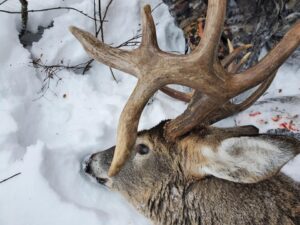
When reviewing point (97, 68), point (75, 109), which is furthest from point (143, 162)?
point (97, 68)

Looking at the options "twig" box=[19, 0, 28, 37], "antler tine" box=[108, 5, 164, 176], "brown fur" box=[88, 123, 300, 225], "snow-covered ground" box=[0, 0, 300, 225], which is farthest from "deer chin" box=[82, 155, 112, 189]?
"twig" box=[19, 0, 28, 37]

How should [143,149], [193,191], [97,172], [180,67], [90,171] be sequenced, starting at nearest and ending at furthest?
1. [180,67]
2. [193,191]
3. [143,149]
4. [97,172]
5. [90,171]

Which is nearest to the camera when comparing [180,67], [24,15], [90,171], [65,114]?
[180,67]

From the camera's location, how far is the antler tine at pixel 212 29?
110 inches

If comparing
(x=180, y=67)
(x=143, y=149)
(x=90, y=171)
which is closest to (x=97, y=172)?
(x=90, y=171)

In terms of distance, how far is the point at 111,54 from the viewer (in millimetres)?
3145

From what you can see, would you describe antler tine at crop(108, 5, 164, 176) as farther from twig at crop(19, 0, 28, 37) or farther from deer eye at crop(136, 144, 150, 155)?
twig at crop(19, 0, 28, 37)

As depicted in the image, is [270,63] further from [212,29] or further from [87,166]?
[87,166]

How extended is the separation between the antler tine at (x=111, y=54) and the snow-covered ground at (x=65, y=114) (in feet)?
5.67

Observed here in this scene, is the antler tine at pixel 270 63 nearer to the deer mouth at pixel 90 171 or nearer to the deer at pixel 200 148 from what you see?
the deer at pixel 200 148

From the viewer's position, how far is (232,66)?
446cm

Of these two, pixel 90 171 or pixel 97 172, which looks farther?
pixel 90 171

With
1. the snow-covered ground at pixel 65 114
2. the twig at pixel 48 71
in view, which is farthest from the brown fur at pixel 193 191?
the twig at pixel 48 71

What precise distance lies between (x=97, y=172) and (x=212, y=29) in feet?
5.74
